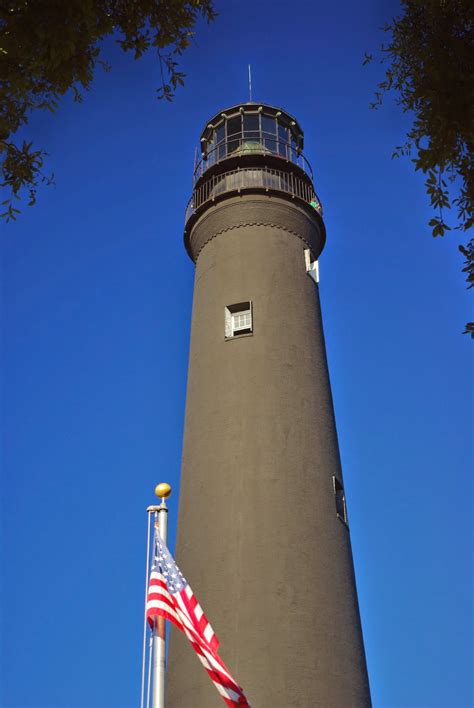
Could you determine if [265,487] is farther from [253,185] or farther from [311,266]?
[253,185]

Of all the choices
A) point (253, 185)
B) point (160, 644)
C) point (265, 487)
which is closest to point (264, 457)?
point (265, 487)

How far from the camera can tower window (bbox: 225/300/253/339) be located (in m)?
19.9

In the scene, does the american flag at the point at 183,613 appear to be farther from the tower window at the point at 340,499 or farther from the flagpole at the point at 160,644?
the tower window at the point at 340,499

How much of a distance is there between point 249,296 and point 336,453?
474cm

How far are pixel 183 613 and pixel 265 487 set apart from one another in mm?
5525

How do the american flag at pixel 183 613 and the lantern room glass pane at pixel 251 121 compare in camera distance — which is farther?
the lantern room glass pane at pixel 251 121

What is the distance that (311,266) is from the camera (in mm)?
22062

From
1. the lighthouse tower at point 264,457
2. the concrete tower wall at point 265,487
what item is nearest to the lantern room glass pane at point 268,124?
the lighthouse tower at point 264,457

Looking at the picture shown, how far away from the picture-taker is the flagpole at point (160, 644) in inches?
401

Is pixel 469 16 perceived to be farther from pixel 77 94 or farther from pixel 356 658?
pixel 356 658

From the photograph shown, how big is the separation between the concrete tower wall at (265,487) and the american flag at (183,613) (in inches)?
138

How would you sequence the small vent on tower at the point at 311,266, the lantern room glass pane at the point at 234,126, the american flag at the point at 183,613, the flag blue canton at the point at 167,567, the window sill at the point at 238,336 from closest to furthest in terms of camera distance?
the american flag at the point at 183,613
the flag blue canton at the point at 167,567
the window sill at the point at 238,336
the small vent on tower at the point at 311,266
the lantern room glass pane at the point at 234,126

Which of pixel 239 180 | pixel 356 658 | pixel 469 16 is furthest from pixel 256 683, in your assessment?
pixel 239 180

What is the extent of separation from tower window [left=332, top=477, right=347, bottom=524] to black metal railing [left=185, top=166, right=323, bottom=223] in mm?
8797
